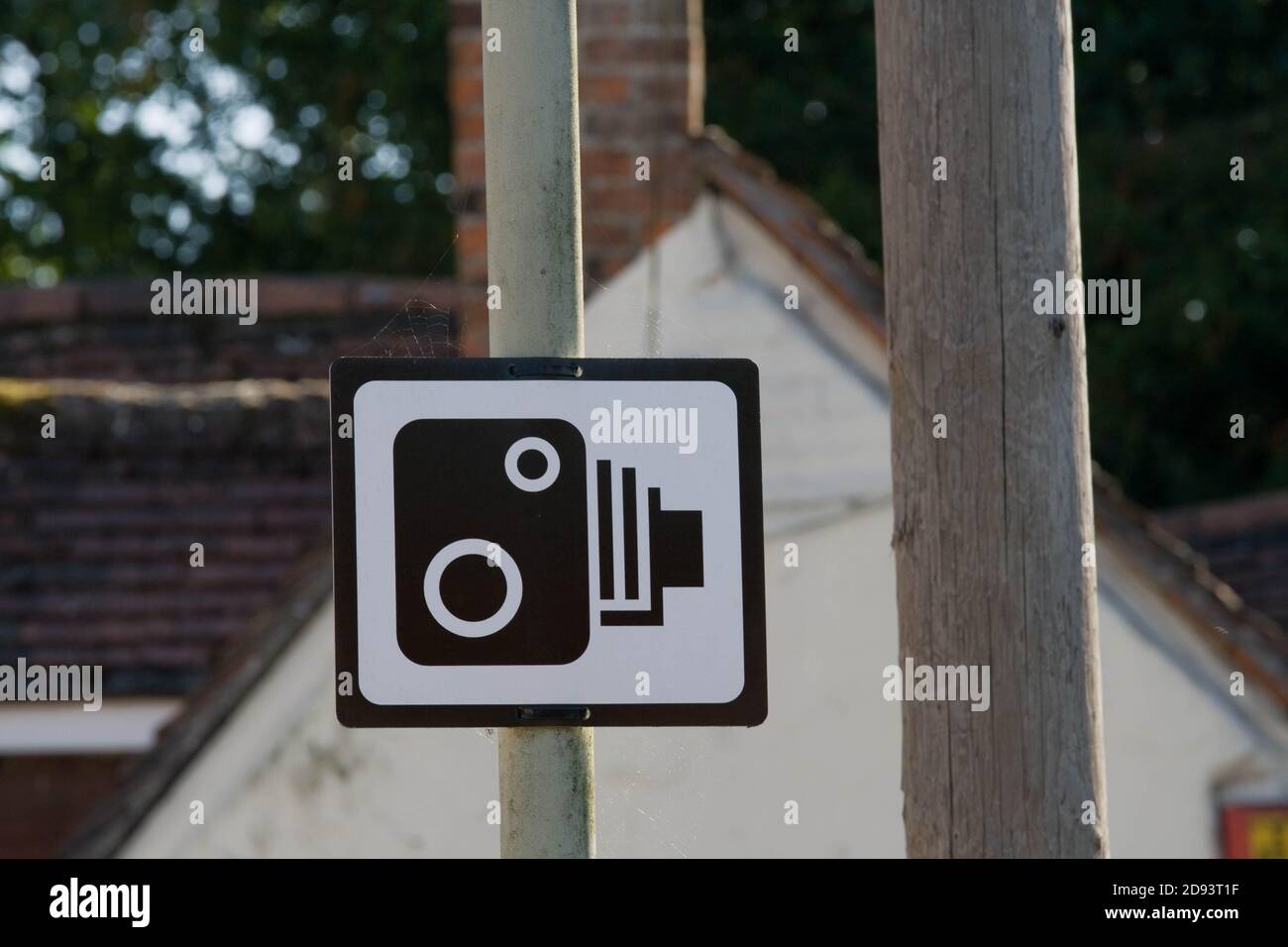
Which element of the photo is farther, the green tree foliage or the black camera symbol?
the green tree foliage

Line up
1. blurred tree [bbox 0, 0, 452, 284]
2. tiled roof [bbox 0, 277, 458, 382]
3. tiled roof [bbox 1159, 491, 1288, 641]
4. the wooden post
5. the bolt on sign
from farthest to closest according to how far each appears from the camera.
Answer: blurred tree [bbox 0, 0, 452, 284], tiled roof [bbox 0, 277, 458, 382], tiled roof [bbox 1159, 491, 1288, 641], the wooden post, the bolt on sign

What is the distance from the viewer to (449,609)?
234 cm

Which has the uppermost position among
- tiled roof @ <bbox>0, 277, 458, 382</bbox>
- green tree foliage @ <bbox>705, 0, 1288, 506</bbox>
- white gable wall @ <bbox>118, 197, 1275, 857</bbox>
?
green tree foliage @ <bbox>705, 0, 1288, 506</bbox>

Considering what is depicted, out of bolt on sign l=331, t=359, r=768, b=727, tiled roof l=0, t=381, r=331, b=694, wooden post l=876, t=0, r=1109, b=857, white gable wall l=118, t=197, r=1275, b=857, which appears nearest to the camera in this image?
bolt on sign l=331, t=359, r=768, b=727

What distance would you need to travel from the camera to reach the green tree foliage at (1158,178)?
531 inches

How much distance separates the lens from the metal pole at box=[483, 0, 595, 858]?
237 centimetres

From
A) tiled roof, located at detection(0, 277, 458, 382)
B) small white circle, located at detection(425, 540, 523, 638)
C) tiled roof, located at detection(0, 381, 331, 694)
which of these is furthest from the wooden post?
tiled roof, located at detection(0, 277, 458, 382)

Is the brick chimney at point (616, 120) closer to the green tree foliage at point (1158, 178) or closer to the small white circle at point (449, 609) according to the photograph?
the small white circle at point (449, 609)

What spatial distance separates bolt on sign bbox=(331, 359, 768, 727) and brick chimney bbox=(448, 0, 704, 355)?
361cm

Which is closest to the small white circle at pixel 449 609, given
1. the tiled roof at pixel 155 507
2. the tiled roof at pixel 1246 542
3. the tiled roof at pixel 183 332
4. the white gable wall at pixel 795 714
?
the white gable wall at pixel 795 714

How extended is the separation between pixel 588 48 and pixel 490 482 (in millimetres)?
4169

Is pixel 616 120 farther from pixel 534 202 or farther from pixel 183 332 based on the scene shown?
pixel 183 332

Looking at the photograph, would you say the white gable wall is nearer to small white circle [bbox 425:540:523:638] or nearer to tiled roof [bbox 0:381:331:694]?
tiled roof [bbox 0:381:331:694]

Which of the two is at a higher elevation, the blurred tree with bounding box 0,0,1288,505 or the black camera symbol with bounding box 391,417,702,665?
the blurred tree with bounding box 0,0,1288,505
